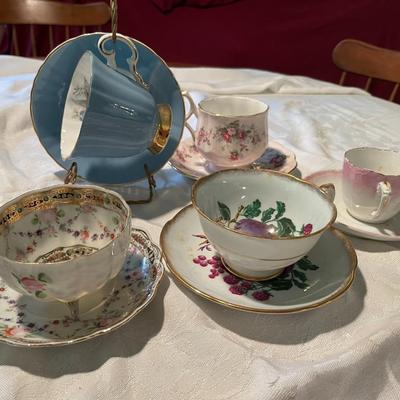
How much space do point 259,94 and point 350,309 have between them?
0.74m

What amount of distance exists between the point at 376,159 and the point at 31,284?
18.7 inches

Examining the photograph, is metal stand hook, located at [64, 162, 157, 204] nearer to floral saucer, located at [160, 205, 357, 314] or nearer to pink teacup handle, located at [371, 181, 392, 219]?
floral saucer, located at [160, 205, 357, 314]

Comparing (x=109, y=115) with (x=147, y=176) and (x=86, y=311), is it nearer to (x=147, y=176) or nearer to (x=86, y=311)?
(x=147, y=176)

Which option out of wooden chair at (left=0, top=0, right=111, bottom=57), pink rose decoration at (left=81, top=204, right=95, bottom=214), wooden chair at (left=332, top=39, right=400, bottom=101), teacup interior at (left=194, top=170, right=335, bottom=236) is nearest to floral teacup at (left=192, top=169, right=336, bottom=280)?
teacup interior at (left=194, top=170, right=335, bottom=236)

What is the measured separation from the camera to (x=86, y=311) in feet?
1.40

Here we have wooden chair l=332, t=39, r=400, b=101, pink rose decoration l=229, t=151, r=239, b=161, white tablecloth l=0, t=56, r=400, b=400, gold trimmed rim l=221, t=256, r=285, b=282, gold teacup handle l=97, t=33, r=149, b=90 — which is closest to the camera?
white tablecloth l=0, t=56, r=400, b=400

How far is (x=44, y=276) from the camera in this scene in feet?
1.24

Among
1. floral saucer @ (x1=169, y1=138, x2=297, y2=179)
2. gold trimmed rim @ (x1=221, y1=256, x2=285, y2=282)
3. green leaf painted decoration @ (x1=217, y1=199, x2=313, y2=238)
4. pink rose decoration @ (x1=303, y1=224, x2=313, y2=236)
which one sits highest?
pink rose decoration @ (x1=303, y1=224, x2=313, y2=236)

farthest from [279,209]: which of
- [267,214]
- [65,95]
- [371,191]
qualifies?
[65,95]

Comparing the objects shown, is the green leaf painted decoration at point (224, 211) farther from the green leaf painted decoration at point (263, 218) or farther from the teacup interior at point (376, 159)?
the teacup interior at point (376, 159)

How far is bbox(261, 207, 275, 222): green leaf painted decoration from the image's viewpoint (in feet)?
1.80

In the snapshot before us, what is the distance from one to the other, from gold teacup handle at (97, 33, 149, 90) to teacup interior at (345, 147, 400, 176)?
30 cm

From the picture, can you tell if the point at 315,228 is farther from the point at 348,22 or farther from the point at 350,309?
the point at 348,22

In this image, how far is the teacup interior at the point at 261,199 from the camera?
52 cm
